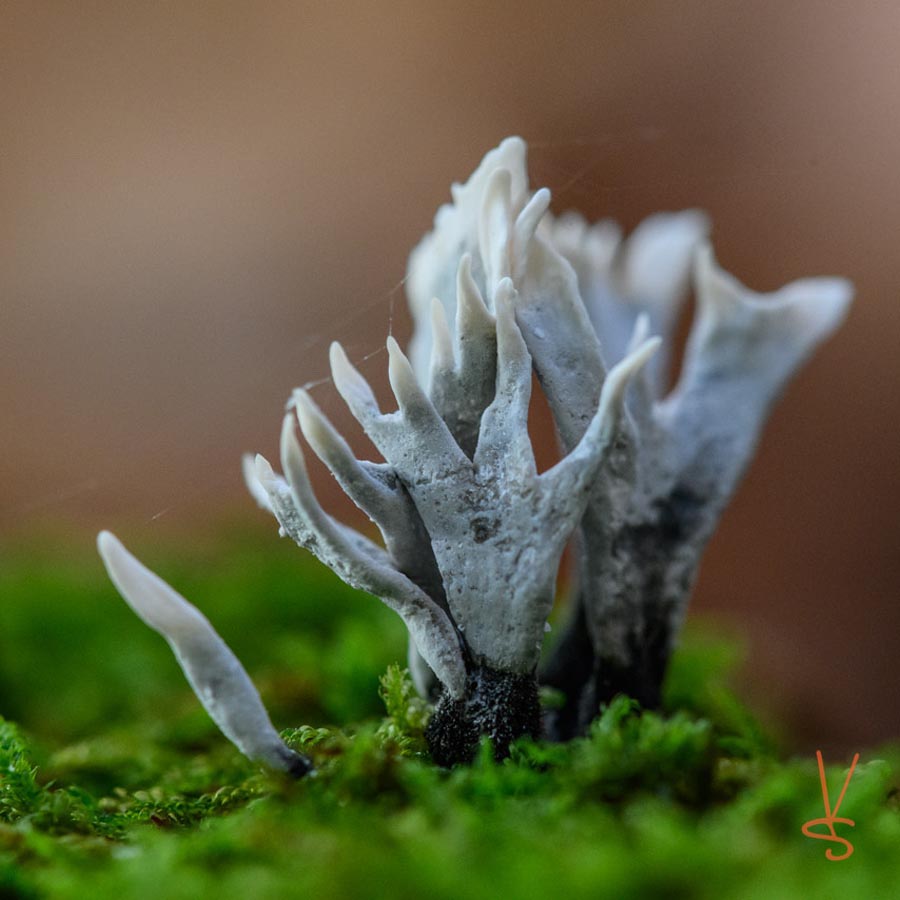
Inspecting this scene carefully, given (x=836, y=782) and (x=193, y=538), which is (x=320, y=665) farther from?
(x=193, y=538)

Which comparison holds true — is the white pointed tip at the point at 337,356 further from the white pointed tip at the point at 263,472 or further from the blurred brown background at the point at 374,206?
the blurred brown background at the point at 374,206

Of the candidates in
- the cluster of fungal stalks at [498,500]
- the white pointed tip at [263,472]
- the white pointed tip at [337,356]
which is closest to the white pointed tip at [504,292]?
the cluster of fungal stalks at [498,500]

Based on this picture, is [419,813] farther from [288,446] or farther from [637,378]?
[637,378]

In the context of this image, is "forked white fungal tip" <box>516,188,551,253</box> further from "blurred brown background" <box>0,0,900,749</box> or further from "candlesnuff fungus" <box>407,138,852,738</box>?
"blurred brown background" <box>0,0,900,749</box>

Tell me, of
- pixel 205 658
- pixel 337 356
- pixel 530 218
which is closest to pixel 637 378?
pixel 530 218

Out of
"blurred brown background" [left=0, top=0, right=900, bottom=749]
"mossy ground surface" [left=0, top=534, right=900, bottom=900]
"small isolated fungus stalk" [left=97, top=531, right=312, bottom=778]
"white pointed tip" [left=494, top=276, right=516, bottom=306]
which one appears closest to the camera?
"mossy ground surface" [left=0, top=534, right=900, bottom=900]

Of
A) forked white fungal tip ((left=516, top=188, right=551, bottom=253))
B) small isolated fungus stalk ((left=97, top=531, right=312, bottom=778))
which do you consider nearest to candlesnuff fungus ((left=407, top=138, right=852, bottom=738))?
forked white fungal tip ((left=516, top=188, right=551, bottom=253))

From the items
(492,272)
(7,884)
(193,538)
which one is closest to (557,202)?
(492,272)
